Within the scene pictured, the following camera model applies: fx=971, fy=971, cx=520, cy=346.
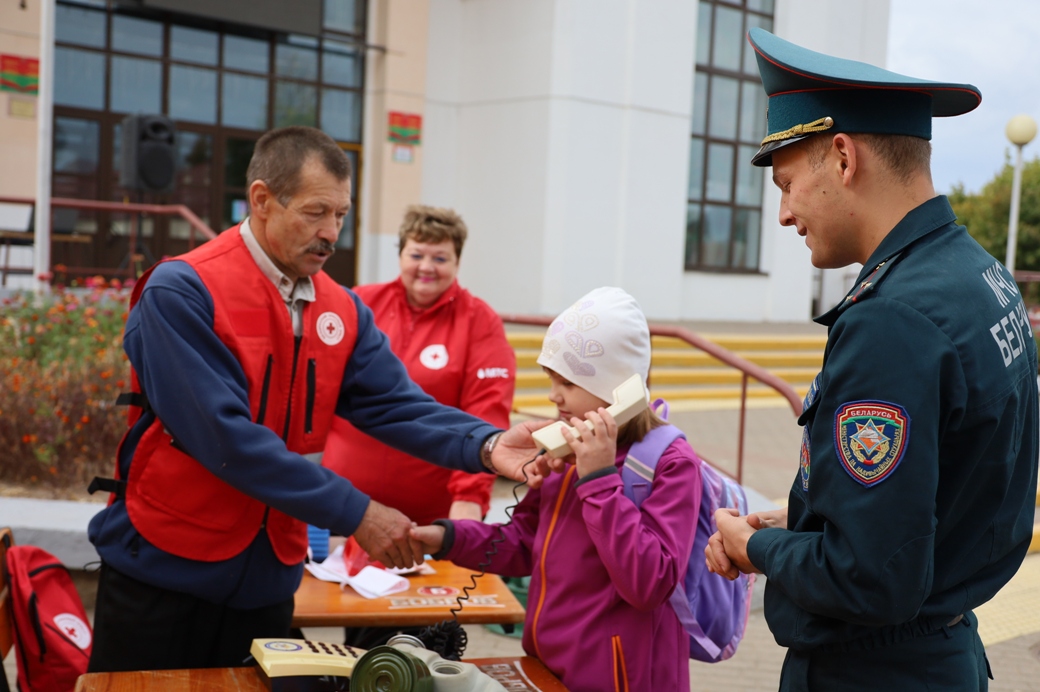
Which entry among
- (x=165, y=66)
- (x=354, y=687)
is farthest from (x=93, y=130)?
(x=354, y=687)

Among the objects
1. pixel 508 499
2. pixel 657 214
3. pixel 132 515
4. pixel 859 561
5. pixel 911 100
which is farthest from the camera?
pixel 657 214

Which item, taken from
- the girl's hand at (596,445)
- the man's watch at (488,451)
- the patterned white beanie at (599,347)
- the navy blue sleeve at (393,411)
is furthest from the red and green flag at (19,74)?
the girl's hand at (596,445)

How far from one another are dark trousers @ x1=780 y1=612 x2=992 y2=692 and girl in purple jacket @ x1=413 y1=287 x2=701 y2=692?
2.03 ft

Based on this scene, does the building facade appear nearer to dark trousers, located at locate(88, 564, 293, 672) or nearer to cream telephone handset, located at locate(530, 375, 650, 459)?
dark trousers, located at locate(88, 564, 293, 672)

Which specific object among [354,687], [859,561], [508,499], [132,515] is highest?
[859,561]

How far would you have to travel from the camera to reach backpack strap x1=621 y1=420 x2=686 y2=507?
94.7 inches

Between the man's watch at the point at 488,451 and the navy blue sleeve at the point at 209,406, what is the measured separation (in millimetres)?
514

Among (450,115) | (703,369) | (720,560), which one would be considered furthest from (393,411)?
(450,115)

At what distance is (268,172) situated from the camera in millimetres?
2641

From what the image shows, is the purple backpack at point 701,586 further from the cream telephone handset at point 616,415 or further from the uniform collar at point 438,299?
the uniform collar at point 438,299

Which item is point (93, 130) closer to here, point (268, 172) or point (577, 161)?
point (577, 161)

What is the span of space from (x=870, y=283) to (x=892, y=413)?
23 centimetres

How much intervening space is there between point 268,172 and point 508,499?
13.8ft

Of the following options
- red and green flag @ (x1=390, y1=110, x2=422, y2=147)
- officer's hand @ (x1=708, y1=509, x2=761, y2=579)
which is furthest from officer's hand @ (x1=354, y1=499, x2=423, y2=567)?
red and green flag @ (x1=390, y1=110, x2=422, y2=147)
